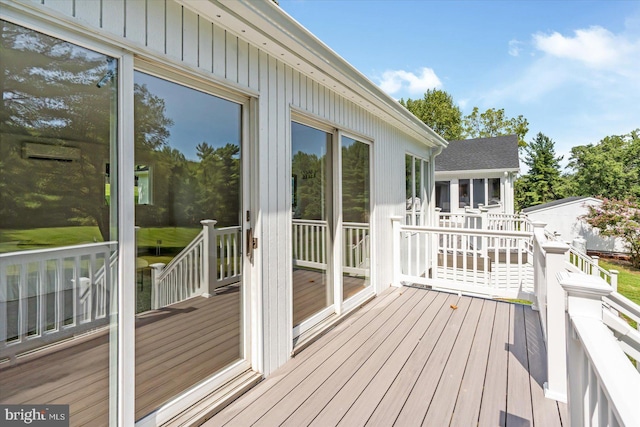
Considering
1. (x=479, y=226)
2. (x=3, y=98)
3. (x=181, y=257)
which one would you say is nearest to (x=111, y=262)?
(x=181, y=257)

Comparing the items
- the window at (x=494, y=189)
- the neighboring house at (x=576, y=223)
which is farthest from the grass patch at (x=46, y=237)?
the neighboring house at (x=576, y=223)

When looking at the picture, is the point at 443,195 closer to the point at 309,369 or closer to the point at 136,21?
the point at 309,369

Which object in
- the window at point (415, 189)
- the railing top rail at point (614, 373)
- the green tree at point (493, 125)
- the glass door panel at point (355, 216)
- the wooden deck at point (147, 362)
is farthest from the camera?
the green tree at point (493, 125)

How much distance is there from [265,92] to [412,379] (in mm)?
2476

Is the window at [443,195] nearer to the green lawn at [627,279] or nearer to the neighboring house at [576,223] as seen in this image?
the neighboring house at [576,223]

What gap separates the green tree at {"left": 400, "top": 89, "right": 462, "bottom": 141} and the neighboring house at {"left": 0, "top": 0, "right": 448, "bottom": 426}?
79.8ft

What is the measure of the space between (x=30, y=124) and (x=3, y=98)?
0.11m

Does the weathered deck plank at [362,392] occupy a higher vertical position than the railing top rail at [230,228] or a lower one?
lower

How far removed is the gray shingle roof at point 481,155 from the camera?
11.3m

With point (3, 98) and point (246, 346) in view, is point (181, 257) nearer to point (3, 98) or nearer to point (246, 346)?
point (246, 346)

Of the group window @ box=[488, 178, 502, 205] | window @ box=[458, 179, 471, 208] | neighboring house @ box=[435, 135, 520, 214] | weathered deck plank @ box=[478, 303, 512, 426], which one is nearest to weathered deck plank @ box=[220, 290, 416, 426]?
weathered deck plank @ box=[478, 303, 512, 426]

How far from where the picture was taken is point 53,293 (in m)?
1.37

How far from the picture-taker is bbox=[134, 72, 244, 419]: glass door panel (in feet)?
5.50

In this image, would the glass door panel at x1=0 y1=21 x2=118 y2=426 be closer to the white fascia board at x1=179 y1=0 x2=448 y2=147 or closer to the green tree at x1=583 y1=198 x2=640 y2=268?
the white fascia board at x1=179 y1=0 x2=448 y2=147
